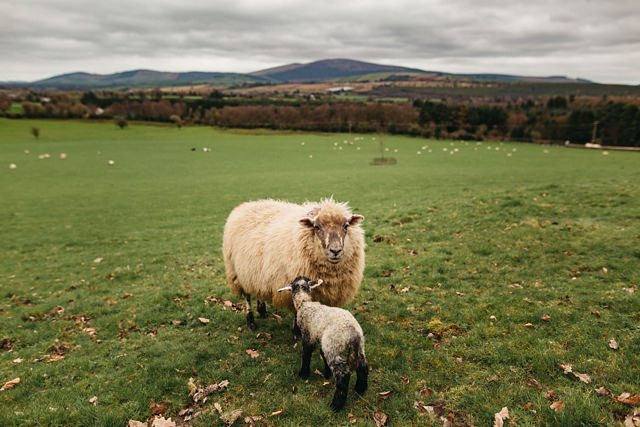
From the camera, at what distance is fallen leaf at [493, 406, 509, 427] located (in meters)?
4.67

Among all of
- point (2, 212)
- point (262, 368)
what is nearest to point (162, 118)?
point (2, 212)

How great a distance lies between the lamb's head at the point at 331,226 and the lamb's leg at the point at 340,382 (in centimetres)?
189

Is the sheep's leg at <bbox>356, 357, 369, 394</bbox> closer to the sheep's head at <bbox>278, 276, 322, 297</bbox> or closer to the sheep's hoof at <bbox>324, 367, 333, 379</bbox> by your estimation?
the sheep's hoof at <bbox>324, 367, 333, 379</bbox>

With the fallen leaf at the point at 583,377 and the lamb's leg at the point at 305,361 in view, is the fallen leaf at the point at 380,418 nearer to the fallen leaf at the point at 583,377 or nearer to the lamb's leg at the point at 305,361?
the lamb's leg at the point at 305,361

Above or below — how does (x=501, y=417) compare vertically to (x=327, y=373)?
above

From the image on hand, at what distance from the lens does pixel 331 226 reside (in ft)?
22.2

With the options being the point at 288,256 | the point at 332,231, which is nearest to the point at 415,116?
the point at 288,256

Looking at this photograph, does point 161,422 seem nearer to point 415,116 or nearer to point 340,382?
point 340,382

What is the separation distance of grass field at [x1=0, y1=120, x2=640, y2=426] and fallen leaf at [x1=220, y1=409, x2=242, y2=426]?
89 millimetres

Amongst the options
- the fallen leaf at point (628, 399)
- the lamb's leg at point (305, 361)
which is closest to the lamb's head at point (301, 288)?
the lamb's leg at point (305, 361)

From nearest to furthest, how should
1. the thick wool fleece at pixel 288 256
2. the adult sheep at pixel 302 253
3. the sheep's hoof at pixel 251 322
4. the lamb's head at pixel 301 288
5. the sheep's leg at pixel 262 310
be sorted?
the lamb's head at pixel 301 288 → the adult sheep at pixel 302 253 → the thick wool fleece at pixel 288 256 → the sheep's hoof at pixel 251 322 → the sheep's leg at pixel 262 310

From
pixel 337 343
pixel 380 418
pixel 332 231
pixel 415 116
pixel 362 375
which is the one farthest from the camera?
pixel 415 116

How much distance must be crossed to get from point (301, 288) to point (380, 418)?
2.35 m

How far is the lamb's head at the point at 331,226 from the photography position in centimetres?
647
